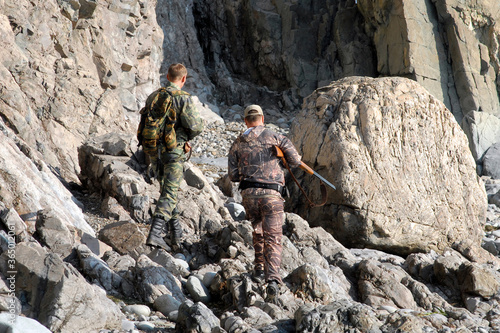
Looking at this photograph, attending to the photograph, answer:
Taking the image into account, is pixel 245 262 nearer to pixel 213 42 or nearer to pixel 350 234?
pixel 350 234

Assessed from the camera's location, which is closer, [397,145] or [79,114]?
[397,145]

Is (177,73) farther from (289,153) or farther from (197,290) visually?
(197,290)

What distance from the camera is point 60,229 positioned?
17.9 feet

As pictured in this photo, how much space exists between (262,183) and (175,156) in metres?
1.63

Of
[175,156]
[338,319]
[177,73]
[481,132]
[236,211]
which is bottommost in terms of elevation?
[236,211]

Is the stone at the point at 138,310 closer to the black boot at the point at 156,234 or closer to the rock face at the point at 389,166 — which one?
the black boot at the point at 156,234

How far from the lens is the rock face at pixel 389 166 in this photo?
310 inches

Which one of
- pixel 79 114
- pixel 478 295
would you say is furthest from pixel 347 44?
pixel 478 295

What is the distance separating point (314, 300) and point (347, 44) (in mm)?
24397

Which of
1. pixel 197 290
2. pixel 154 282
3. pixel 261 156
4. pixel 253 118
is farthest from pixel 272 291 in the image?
pixel 253 118

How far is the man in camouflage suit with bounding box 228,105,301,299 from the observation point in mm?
5004

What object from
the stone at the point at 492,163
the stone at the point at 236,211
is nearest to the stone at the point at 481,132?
the stone at the point at 492,163

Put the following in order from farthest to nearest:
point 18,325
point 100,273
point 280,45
Answer: 1. point 280,45
2. point 100,273
3. point 18,325

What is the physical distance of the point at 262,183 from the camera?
507 cm
